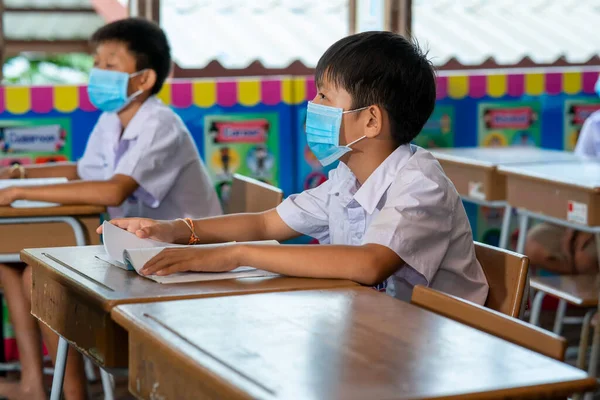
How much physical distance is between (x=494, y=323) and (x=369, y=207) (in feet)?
2.03

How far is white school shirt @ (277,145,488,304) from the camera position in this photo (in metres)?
1.91

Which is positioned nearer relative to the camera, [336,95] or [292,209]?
[336,95]

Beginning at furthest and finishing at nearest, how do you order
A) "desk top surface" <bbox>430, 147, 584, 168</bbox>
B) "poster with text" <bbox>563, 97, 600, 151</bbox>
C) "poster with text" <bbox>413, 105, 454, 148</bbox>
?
"poster with text" <bbox>563, 97, 600, 151</bbox>, "poster with text" <bbox>413, 105, 454, 148</bbox>, "desk top surface" <bbox>430, 147, 584, 168</bbox>

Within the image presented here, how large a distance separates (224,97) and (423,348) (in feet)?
9.84

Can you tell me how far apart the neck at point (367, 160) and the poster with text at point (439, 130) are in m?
2.51

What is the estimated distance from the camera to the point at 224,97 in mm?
4246

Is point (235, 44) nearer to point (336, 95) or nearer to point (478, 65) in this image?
point (478, 65)

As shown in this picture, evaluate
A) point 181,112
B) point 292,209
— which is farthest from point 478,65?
point 292,209

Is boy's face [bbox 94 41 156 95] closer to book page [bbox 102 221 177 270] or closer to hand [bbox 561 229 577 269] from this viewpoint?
book page [bbox 102 221 177 270]

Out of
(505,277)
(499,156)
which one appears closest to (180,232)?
(505,277)

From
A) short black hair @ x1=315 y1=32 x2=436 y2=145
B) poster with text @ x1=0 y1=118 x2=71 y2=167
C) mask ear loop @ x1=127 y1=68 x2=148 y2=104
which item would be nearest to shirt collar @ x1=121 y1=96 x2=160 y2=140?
mask ear loop @ x1=127 y1=68 x2=148 y2=104

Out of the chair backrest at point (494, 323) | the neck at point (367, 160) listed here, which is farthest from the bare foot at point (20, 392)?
the chair backrest at point (494, 323)

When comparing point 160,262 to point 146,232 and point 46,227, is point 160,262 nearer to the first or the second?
point 146,232

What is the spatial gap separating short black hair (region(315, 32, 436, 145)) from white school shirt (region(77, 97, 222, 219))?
3.68ft
